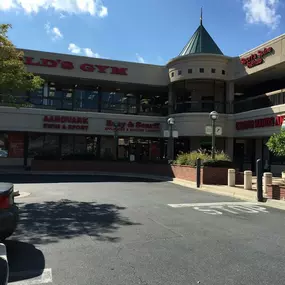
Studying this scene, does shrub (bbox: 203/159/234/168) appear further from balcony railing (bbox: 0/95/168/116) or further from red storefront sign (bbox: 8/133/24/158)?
red storefront sign (bbox: 8/133/24/158)

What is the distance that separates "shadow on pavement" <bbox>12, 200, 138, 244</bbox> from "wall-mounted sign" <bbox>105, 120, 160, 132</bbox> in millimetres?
16959

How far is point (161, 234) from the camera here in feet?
23.7

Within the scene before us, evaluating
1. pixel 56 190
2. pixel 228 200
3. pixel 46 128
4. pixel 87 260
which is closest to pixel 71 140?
pixel 46 128

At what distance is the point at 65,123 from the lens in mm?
27391

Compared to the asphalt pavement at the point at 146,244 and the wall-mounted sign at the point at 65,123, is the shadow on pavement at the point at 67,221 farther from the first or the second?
the wall-mounted sign at the point at 65,123

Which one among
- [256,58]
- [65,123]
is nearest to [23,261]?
[256,58]

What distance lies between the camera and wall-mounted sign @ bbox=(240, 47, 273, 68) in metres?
22.5

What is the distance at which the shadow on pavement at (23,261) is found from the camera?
4803mm

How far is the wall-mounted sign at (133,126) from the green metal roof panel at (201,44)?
7.10 metres

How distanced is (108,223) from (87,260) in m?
2.83

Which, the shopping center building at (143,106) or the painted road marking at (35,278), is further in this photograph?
the shopping center building at (143,106)

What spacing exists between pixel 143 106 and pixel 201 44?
7.32 m

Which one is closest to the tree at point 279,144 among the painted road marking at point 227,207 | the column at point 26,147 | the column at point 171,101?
Answer: the painted road marking at point 227,207

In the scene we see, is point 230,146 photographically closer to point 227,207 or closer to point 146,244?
point 227,207
